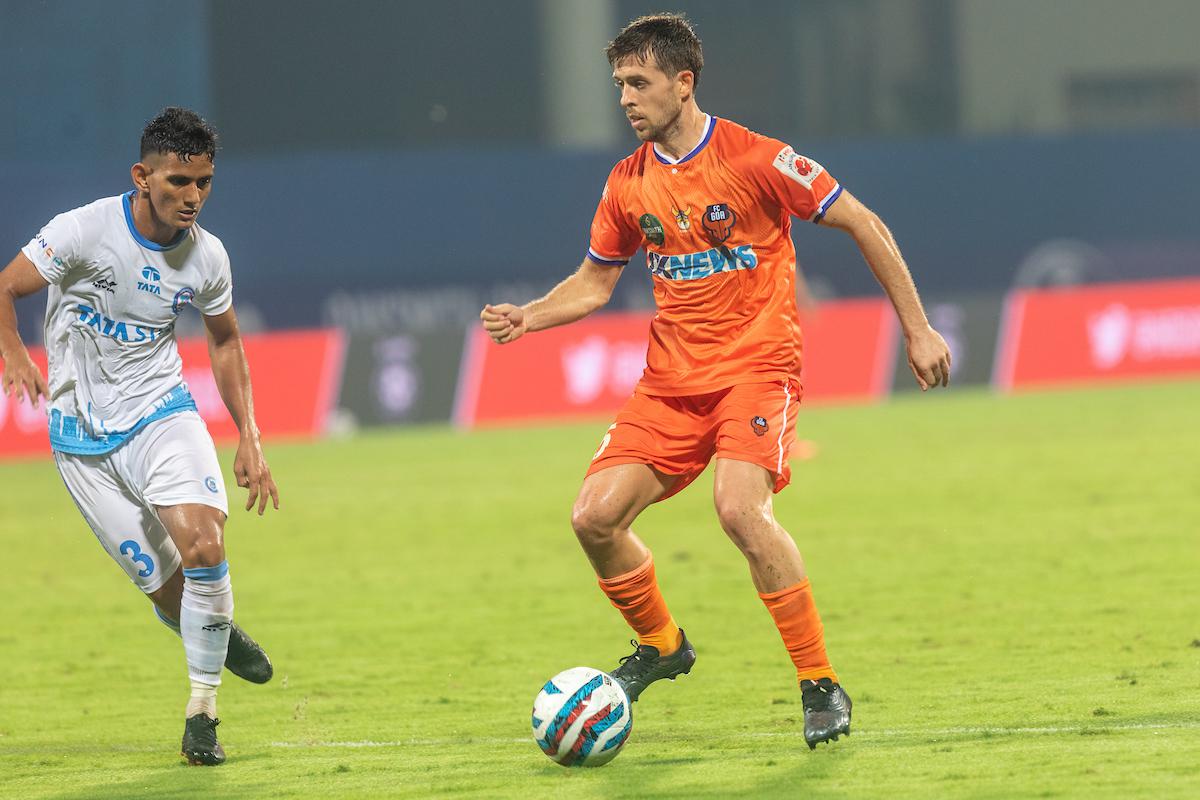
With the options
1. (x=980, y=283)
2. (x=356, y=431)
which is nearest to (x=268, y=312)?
(x=356, y=431)

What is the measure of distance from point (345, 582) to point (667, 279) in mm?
4810

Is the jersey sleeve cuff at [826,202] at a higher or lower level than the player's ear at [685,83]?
lower

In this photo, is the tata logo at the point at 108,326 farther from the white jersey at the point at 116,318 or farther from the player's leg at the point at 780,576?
the player's leg at the point at 780,576

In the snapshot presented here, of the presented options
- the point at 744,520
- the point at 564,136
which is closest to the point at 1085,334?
the point at 564,136

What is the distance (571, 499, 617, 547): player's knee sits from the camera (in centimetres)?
634

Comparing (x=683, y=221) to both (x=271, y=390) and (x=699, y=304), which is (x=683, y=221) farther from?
(x=271, y=390)

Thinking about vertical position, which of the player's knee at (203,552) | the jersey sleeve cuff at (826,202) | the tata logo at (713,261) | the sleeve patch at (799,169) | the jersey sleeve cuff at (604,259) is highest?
the sleeve patch at (799,169)

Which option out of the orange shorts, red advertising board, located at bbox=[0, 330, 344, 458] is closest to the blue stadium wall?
red advertising board, located at bbox=[0, 330, 344, 458]

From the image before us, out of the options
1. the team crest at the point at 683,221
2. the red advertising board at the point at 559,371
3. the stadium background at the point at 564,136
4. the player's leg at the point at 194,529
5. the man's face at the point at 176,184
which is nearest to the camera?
the man's face at the point at 176,184

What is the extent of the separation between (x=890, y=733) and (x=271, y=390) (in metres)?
13.5

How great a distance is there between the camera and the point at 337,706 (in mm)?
7250

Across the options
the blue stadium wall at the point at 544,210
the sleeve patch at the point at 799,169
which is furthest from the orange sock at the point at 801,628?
the blue stadium wall at the point at 544,210

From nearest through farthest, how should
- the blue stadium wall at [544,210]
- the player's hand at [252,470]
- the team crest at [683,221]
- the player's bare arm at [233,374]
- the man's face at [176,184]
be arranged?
1. the man's face at [176,184]
2. the team crest at [683,221]
3. the player's hand at [252,470]
4. the player's bare arm at [233,374]
5. the blue stadium wall at [544,210]

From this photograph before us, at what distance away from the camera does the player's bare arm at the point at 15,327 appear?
19.7 feet
